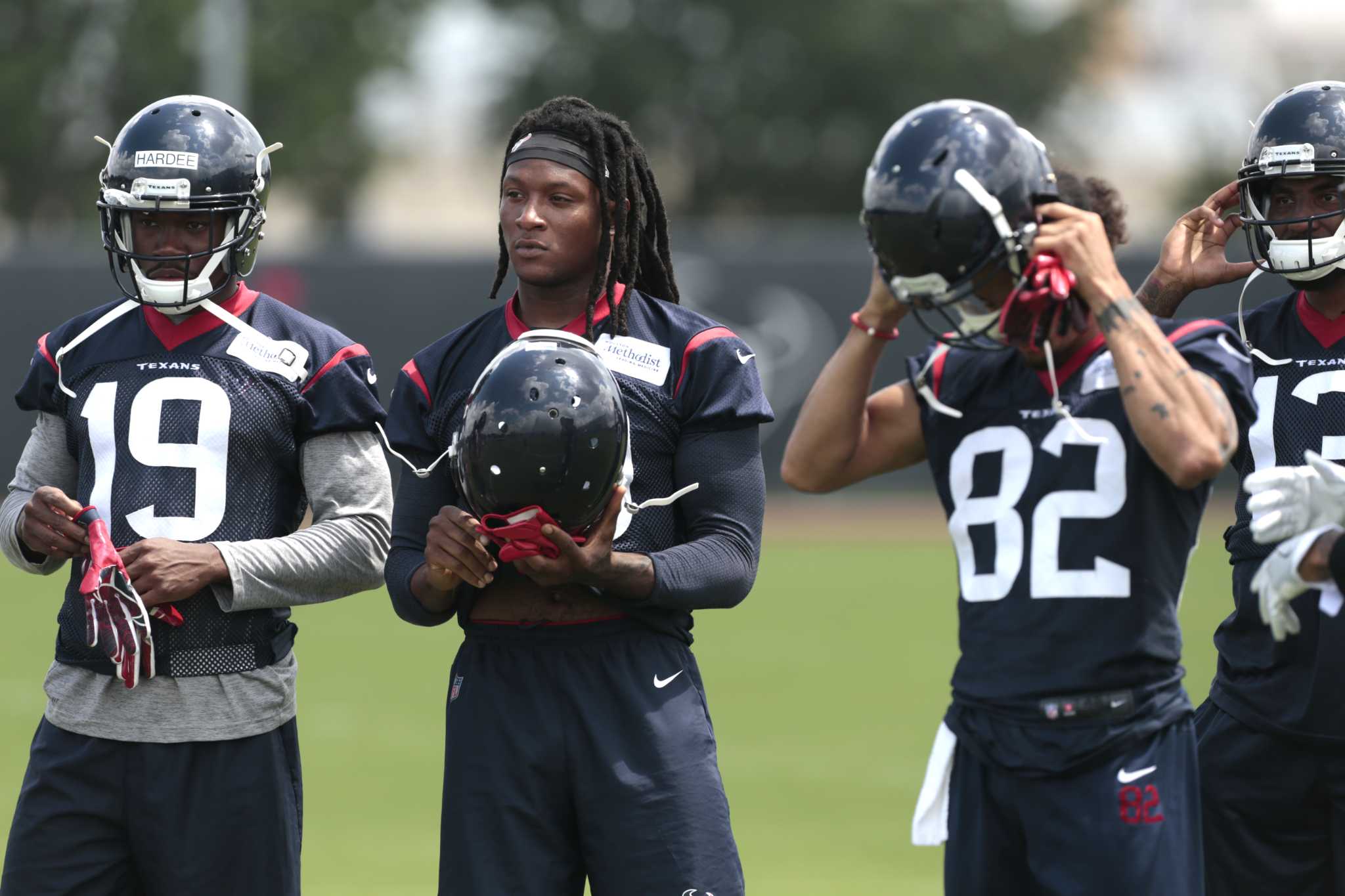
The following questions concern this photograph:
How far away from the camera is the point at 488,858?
3594mm

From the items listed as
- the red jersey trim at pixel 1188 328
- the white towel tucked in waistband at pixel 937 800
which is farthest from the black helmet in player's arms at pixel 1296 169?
Result: the white towel tucked in waistband at pixel 937 800

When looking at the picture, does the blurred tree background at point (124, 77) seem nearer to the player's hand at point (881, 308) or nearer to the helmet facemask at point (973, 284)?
the player's hand at point (881, 308)

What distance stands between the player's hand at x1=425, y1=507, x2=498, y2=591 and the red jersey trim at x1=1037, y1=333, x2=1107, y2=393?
3.63ft

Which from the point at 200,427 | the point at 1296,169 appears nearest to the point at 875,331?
the point at 1296,169

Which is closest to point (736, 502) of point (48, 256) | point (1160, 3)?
point (48, 256)

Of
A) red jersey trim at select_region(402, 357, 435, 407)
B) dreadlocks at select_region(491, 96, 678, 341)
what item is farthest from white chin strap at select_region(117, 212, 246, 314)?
dreadlocks at select_region(491, 96, 678, 341)

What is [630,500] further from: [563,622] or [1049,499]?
[1049,499]

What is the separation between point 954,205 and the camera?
3.16 meters

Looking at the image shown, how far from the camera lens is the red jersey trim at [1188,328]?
11.0ft

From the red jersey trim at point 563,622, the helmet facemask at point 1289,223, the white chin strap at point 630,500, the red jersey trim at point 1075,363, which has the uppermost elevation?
the helmet facemask at point 1289,223

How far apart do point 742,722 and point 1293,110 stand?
559cm

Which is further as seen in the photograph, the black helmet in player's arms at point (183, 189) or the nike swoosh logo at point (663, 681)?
the black helmet in player's arms at point (183, 189)

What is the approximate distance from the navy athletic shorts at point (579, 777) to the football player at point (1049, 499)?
49 centimetres

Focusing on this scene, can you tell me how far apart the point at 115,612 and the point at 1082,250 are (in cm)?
211
